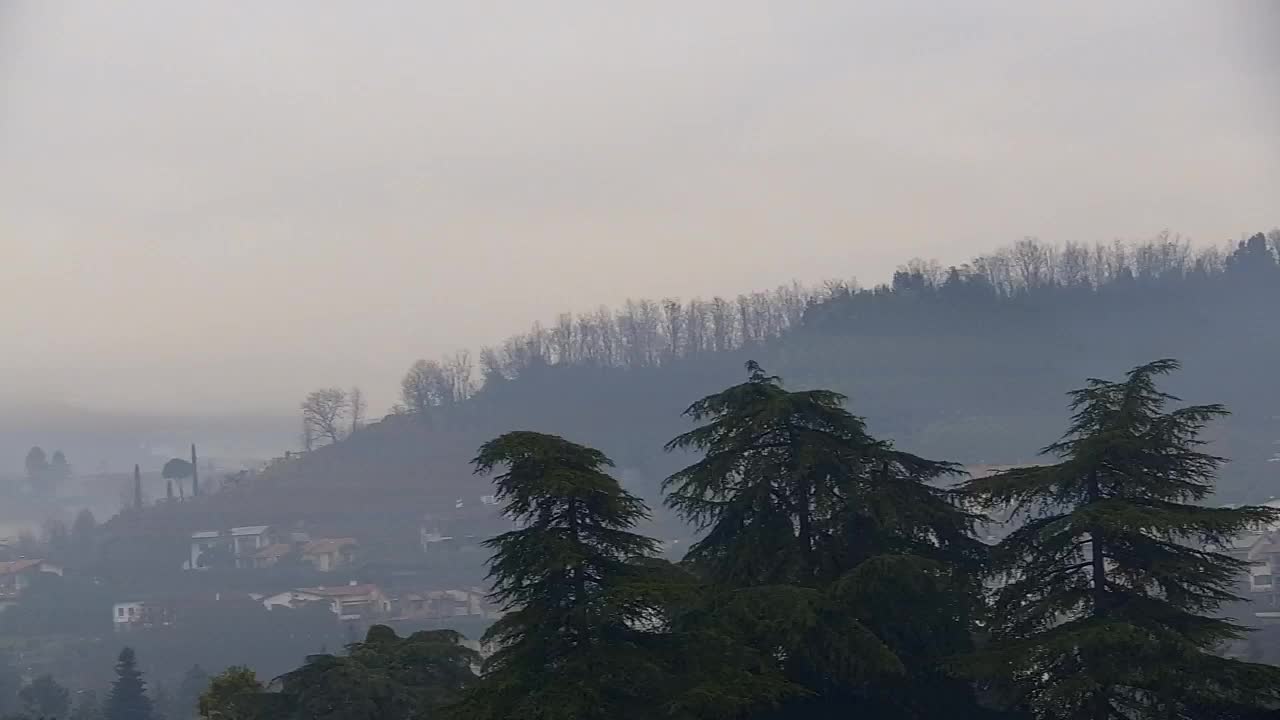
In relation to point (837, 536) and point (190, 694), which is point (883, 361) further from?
point (837, 536)

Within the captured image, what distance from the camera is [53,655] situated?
273 feet

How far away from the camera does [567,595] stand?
44.4ft

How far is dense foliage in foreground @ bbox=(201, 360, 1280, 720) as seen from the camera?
1341 cm

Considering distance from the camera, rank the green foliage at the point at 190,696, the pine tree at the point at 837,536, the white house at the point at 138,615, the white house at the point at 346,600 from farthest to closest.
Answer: the white house at the point at 138,615
the white house at the point at 346,600
the green foliage at the point at 190,696
the pine tree at the point at 837,536

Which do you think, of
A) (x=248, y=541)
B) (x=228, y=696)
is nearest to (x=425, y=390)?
(x=248, y=541)

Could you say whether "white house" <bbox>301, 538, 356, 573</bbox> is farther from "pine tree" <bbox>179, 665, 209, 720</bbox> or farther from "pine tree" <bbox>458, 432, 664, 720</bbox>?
"pine tree" <bbox>458, 432, 664, 720</bbox>

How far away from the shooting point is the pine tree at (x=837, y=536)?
51.9 ft

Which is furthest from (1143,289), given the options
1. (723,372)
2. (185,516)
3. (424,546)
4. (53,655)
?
(53,655)

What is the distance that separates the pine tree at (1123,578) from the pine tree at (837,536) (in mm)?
965

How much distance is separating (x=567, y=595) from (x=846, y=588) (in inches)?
153

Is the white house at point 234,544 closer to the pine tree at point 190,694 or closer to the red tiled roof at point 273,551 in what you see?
the red tiled roof at point 273,551

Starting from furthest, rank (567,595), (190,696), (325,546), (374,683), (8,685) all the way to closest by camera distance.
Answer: (325,546)
(8,685)
(190,696)
(374,683)
(567,595)

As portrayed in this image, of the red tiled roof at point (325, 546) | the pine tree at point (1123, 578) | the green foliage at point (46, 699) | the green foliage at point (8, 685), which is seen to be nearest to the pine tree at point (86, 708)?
the green foliage at point (46, 699)

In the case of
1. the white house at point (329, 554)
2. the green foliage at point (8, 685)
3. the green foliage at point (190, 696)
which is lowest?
the green foliage at point (190, 696)
